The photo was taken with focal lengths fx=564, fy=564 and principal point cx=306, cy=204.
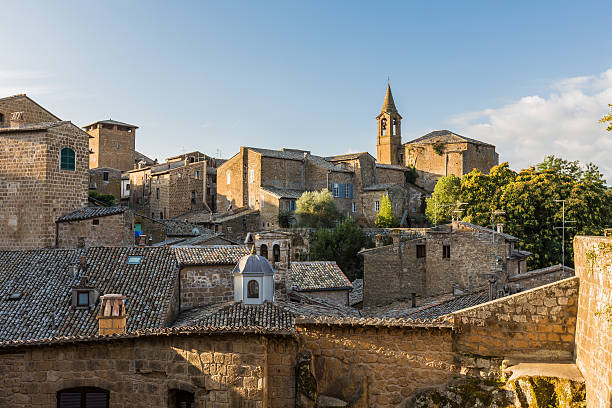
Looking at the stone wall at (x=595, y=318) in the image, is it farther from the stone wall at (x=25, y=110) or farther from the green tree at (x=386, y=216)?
the green tree at (x=386, y=216)

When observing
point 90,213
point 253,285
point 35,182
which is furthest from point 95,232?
point 253,285

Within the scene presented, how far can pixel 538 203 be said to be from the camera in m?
40.2

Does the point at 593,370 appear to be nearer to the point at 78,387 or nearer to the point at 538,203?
the point at 78,387

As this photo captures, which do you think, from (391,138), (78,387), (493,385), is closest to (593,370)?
(493,385)

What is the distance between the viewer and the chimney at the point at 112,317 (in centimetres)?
1479

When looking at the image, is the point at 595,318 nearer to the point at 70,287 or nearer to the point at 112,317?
the point at 112,317

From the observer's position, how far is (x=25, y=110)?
35.7 meters

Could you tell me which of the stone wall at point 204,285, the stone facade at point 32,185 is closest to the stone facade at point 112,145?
the stone facade at point 32,185

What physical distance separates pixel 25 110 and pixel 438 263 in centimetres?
2706

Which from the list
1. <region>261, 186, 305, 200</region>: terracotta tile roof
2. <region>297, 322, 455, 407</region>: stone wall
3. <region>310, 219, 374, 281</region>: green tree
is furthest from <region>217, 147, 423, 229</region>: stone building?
<region>297, 322, 455, 407</region>: stone wall

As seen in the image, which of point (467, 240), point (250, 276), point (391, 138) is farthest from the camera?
point (391, 138)

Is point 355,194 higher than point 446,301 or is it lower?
higher

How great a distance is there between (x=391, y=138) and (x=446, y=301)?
2128 inches

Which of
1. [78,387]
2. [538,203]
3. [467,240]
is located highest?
[538,203]
